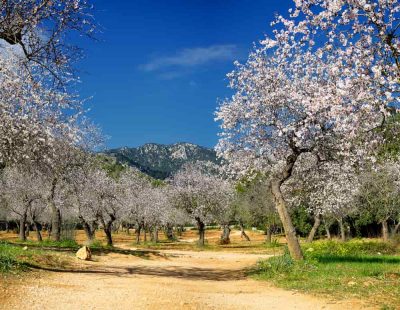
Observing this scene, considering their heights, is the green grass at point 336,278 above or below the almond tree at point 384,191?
below

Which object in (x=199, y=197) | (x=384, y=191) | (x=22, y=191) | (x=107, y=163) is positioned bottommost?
(x=384, y=191)

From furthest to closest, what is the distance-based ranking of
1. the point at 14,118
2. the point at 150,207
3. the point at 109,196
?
the point at 150,207
the point at 109,196
the point at 14,118

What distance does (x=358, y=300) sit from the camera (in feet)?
42.5

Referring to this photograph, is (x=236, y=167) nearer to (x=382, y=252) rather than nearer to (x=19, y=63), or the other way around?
(x=19, y=63)

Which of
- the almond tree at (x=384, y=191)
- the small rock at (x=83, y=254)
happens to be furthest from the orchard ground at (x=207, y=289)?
the almond tree at (x=384, y=191)

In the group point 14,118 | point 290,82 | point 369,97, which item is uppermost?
point 290,82

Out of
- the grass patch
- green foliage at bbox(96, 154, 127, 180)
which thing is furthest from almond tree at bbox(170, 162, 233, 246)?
the grass patch

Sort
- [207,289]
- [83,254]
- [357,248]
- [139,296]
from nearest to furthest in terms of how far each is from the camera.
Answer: [139,296], [207,289], [83,254], [357,248]

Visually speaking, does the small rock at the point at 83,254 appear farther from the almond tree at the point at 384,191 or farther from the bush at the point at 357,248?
the almond tree at the point at 384,191

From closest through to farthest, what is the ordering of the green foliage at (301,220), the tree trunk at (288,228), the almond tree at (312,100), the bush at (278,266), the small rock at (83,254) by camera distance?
the almond tree at (312,100)
the bush at (278,266)
the tree trunk at (288,228)
the small rock at (83,254)
the green foliage at (301,220)

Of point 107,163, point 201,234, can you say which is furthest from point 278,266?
point 107,163

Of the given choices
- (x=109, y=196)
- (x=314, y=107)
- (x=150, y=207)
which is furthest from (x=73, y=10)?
(x=150, y=207)

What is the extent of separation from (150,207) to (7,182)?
68.6ft

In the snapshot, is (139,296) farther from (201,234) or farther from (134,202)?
(134,202)
